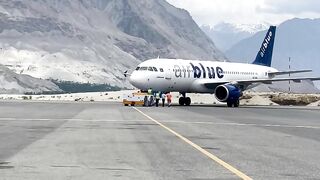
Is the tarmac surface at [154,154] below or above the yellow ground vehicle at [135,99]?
below

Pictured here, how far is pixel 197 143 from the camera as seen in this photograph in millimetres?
16938

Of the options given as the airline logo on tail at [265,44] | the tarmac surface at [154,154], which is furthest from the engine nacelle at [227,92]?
the tarmac surface at [154,154]

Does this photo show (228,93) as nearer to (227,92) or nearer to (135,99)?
(227,92)

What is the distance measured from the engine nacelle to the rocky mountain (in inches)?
4046

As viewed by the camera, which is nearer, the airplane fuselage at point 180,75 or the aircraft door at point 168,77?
the airplane fuselage at point 180,75

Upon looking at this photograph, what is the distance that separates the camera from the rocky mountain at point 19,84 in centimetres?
15870

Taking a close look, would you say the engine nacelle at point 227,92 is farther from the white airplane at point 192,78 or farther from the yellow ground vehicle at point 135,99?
the yellow ground vehicle at point 135,99

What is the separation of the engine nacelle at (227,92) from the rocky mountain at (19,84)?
103 metres

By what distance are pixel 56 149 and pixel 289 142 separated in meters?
7.11

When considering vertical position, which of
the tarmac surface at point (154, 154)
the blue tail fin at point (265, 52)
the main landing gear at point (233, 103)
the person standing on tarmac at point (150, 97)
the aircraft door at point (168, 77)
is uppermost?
the blue tail fin at point (265, 52)

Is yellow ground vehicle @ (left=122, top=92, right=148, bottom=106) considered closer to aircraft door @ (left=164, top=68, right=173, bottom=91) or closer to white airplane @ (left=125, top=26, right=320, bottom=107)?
white airplane @ (left=125, top=26, right=320, bottom=107)

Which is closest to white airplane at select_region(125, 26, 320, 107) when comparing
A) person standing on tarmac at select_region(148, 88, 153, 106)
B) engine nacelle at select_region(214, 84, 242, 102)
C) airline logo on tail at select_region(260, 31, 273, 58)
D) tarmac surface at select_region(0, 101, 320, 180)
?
engine nacelle at select_region(214, 84, 242, 102)

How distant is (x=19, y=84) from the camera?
6629 inches

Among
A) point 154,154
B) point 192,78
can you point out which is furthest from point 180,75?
point 154,154
